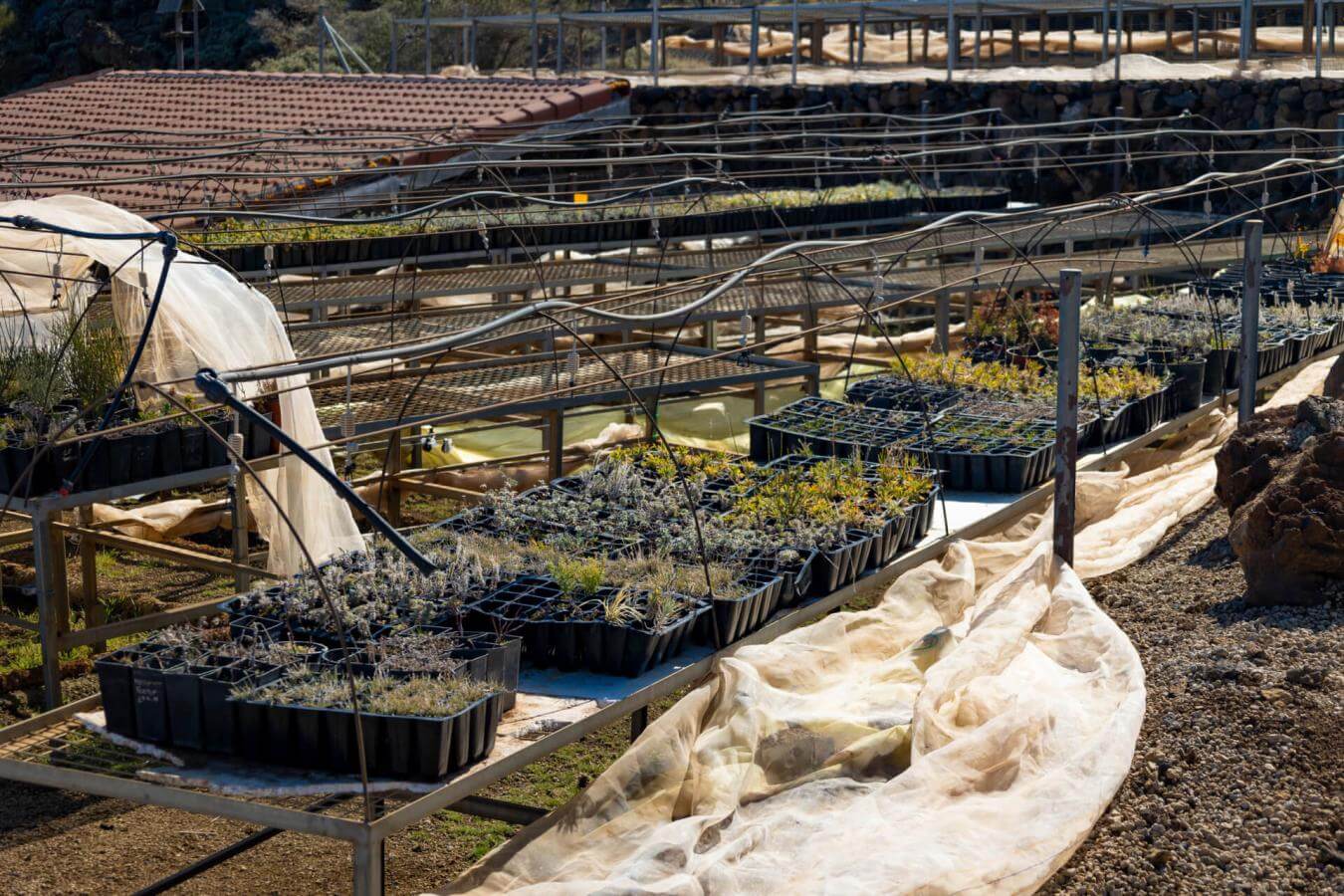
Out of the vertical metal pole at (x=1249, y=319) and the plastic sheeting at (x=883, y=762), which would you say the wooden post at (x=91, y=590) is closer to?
the plastic sheeting at (x=883, y=762)

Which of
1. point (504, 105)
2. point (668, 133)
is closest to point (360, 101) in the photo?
point (504, 105)

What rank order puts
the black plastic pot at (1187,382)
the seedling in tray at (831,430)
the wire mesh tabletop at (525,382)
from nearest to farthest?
the seedling in tray at (831,430) → the wire mesh tabletop at (525,382) → the black plastic pot at (1187,382)

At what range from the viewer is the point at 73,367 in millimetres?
6465

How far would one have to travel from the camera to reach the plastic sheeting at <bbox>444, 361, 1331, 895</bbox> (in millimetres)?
3900

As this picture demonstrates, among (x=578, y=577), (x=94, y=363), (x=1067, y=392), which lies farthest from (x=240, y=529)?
(x=1067, y=392)

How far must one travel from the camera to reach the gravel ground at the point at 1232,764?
13.6ft

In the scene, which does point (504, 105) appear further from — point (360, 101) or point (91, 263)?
point (91, 263)

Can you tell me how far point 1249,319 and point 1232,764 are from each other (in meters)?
3.68

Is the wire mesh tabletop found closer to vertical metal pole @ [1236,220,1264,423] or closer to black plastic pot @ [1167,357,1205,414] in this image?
black plastic pot @ [1167,357,1205,414]

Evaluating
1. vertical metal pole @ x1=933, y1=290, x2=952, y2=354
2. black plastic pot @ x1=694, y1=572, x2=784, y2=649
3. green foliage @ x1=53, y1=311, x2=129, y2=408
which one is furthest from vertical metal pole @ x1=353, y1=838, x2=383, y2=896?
A: vertical metal pole @ x1=933, y1=290, x2=952, y2=354

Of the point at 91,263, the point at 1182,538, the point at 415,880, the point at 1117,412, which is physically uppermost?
the point at 91,263

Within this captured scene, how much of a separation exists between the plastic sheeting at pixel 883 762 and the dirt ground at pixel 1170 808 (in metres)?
0.18

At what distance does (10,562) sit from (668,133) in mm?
16365

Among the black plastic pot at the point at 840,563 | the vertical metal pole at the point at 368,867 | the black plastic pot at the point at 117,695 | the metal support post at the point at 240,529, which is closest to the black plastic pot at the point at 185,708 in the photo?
the black plastic pot at the point at 117,695
